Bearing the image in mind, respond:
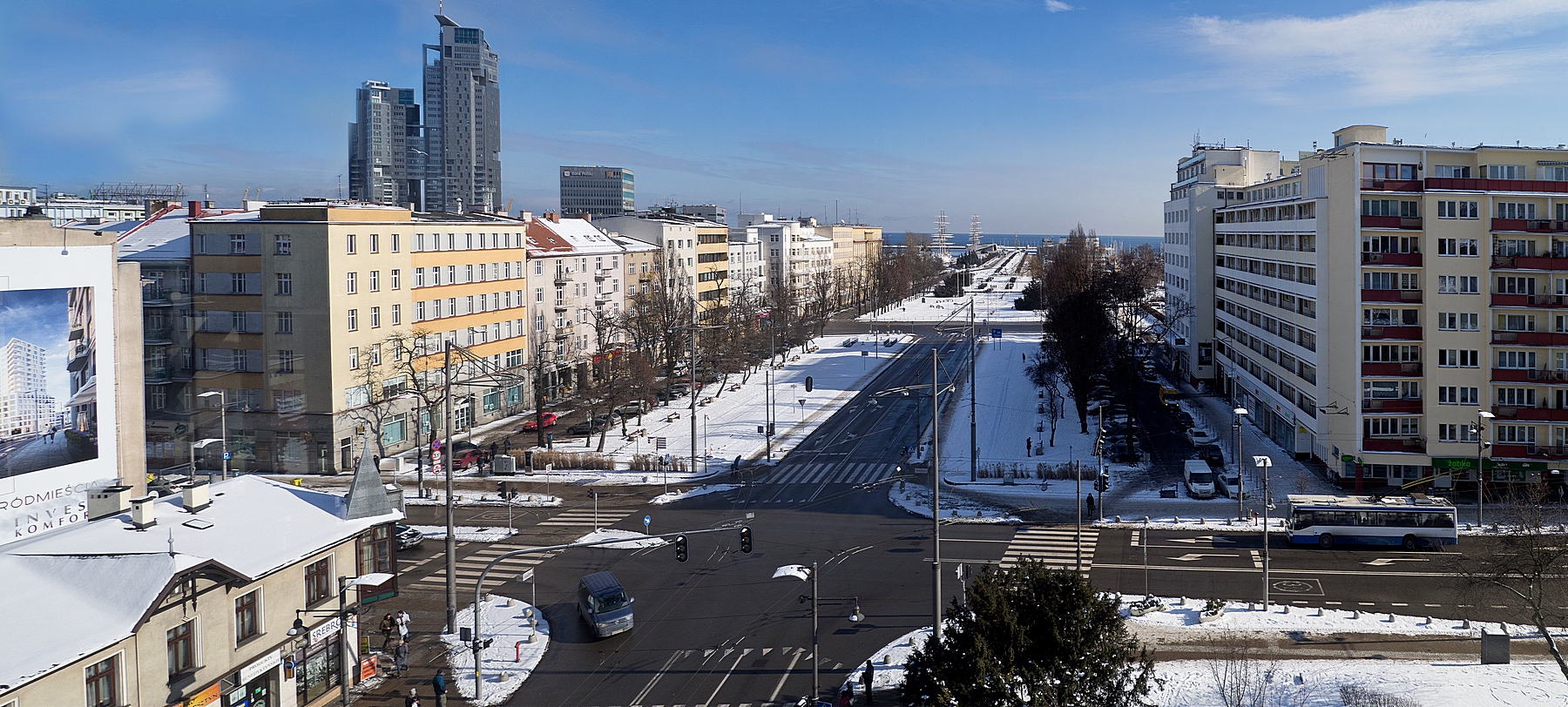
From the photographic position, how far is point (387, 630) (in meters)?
30.8

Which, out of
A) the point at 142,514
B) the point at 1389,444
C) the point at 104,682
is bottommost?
the point at 104,682

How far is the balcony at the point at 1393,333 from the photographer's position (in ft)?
156

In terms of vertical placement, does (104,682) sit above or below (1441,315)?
below

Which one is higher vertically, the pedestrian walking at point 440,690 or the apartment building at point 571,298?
the apartment building at point 571,298

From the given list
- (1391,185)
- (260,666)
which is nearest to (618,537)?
(260,666)

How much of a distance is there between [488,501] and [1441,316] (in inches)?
1737

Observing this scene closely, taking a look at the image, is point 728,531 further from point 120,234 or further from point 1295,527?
→ point 120,234

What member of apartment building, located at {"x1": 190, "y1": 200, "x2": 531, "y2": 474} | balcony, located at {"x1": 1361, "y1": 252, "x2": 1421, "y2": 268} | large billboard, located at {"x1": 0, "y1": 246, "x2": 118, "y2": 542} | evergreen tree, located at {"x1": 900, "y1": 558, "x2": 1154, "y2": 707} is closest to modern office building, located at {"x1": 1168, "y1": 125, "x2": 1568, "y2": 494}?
balcony, located at {"x1": 1361, "y1": 252, "x2": 1421, "y2": 268}

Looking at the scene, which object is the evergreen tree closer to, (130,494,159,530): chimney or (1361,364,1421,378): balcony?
(130,494,159,530): chimney

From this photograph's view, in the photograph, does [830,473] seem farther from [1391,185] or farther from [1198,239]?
[1198,239]

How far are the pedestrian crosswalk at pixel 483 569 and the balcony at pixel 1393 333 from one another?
3728cm

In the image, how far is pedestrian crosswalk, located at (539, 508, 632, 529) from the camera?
4444 centimetres

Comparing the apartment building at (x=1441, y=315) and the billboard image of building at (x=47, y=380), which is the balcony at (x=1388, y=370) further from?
the billboard image of building at (x=47, y=380)

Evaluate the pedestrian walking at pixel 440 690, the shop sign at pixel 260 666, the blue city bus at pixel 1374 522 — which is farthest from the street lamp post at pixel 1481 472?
the shop sign at pixel 260 666
